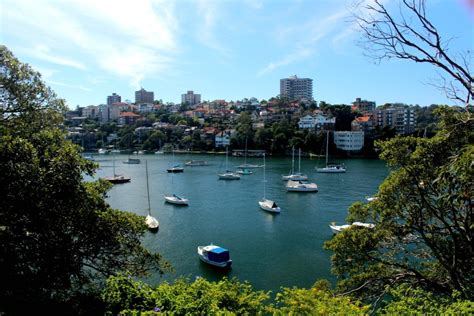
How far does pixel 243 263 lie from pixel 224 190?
19494 mm

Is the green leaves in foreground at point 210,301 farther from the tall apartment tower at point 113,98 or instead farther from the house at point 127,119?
the tall apartment tower at point 113,98

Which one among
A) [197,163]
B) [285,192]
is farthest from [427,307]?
[197,163]

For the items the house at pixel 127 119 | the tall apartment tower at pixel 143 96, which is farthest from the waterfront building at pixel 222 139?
the tall apartment tower at pixel 143 96

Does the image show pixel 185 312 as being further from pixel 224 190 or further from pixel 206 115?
pixel 206 115

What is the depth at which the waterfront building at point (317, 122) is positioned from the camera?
74.8 m

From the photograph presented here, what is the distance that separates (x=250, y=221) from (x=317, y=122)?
5573cm

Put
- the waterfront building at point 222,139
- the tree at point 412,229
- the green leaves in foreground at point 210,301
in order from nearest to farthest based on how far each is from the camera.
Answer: the green leaves in foreground at point 210,301, the tree at point 412,229, the waterfront building at point 222,139

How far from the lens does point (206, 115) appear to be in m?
114

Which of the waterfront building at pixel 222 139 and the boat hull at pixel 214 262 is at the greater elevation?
the waterfront building at pixel 222 139

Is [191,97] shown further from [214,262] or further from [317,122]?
[214,262]

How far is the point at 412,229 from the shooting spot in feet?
23.9

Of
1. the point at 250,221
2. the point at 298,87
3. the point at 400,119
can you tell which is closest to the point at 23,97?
the point at 250,221

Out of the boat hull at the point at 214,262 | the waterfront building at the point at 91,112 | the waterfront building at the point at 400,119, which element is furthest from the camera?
the waterfront building at the point at 91,112

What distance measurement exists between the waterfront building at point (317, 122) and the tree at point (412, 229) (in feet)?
225
